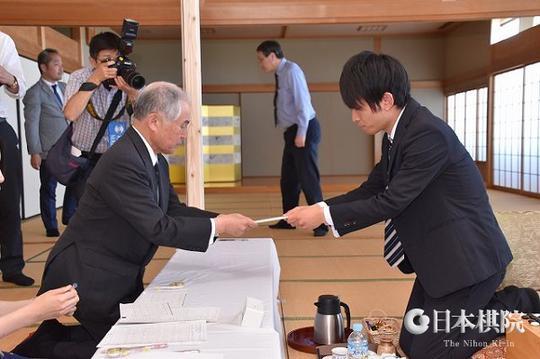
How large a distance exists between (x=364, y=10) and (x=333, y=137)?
251 inches

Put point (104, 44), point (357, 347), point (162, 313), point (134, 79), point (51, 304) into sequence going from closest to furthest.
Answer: point (51, 304) → point (162, 313) → point (357, 347) → point (134, 79) → point (104, 44)

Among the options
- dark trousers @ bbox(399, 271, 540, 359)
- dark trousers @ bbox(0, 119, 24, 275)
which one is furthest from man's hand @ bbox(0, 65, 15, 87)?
dark trousers @ bbox(399, 271, 540, 359)

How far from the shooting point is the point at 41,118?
4656 millimetres

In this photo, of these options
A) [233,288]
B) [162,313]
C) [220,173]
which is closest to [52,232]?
[233,288]

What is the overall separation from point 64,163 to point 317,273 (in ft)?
4.73

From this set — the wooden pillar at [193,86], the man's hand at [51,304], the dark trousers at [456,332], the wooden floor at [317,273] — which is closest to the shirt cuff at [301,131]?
the wooden floor at [317,273]

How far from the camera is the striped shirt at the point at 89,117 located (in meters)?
2.65

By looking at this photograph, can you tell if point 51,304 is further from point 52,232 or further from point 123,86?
point 52,232

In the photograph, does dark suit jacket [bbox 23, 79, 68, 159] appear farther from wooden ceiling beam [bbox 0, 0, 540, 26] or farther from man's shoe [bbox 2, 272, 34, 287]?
man's shoe [bbox 2, 272, 34, 287]

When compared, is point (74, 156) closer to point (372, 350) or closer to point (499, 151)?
point (372, 350)

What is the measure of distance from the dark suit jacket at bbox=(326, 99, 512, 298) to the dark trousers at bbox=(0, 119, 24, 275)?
188cm

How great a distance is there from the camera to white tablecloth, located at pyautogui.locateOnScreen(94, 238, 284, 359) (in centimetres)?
140

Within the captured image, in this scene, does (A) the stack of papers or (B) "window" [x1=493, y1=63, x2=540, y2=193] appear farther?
(B) "window" [x1=493, y1=63, x2=540, y2=193]

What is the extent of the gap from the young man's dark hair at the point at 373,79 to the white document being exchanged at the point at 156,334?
0.86m
